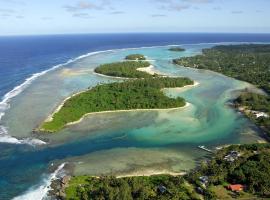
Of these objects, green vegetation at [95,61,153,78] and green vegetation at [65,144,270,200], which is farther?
green vegetation at [95,61,153,78]

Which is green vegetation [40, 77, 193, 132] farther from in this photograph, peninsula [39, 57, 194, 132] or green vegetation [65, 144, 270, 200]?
green vegetation [65, 144, 270, 200]

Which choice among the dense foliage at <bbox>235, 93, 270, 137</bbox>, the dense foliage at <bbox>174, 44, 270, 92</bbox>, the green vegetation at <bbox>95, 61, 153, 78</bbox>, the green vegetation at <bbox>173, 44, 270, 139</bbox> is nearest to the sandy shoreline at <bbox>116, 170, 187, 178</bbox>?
the green vegetation at <bbox>173, 44, 270, 139</bbox>

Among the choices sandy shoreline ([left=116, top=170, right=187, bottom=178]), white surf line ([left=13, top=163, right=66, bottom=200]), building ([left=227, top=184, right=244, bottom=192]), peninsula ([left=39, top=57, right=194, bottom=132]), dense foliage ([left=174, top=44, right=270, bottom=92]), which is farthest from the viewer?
dense foliage ([left=174, top=44, right=270, bottom=92])

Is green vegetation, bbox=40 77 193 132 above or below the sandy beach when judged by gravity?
above

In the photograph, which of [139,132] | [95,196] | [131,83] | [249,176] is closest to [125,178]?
[95,196]

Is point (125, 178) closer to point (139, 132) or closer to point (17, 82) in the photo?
point (139, 132)
